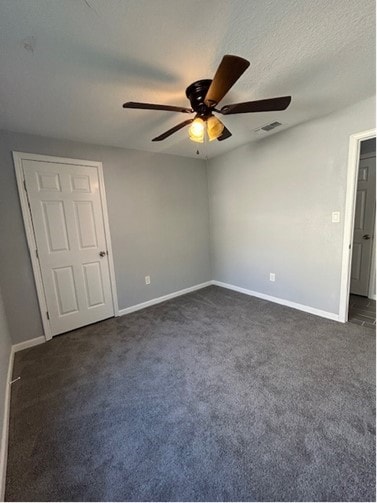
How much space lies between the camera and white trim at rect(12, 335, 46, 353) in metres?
2.37

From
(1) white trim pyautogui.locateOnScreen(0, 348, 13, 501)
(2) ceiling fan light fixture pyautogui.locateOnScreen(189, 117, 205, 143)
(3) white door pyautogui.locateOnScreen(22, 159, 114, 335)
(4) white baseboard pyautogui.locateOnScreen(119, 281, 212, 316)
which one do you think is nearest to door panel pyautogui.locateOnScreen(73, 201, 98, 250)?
(3) white door pyautogui.locateOnScreen(22, 159, 114, 335)

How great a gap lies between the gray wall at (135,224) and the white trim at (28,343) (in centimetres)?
5

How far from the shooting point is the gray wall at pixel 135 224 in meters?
2.31

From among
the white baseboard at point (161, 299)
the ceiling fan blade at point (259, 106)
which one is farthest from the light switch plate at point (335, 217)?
the white baseboard at point (161, 299)

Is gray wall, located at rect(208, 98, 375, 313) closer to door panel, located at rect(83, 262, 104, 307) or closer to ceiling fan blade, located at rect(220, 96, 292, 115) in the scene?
ceiling fan blade, located at rect(220, 96, 292, 115)

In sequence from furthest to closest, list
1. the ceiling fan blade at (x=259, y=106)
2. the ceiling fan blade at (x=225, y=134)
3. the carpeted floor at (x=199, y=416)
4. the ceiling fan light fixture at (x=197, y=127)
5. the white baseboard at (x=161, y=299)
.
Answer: the white baseboard at (x=161, y=299) → the ceiling fan blade at (x=225, y=134) → the ceiling fan light fixture at (x=197, y=127) → the ceiling fan blade at (x=259, y=106) → the carpeted floor at (x=199, y=416)

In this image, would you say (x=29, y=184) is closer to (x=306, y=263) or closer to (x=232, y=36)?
(x=232, y=36)

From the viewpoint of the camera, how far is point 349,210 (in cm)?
234

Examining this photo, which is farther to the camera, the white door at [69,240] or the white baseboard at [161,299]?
the white baseboard at [161,299]

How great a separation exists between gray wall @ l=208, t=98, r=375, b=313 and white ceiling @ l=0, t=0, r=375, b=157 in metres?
0.42

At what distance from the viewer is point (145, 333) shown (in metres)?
2.57

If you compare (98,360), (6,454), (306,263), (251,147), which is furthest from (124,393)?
(251,147)

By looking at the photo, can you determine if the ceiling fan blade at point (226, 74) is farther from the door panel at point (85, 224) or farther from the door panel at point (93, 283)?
the door panel at point (93, 283)

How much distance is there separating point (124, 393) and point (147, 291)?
1.73 metres
